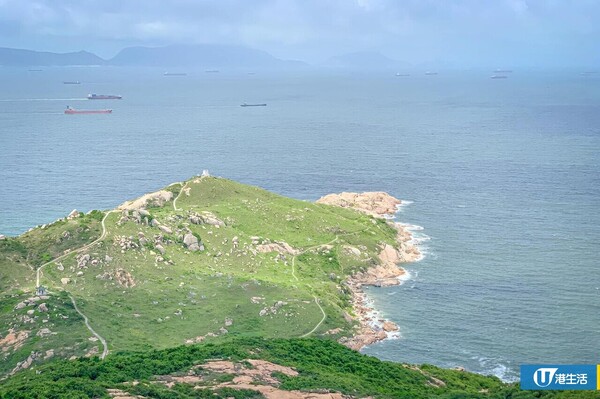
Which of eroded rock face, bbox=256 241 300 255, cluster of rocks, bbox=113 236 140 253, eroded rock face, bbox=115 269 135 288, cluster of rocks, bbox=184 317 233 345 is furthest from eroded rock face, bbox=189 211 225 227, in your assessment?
cluster of rocks, bbox=184 317 233 345

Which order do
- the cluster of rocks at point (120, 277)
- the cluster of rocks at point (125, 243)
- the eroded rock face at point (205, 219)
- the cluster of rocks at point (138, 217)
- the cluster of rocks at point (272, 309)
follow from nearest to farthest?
the cluster of rocks at point (272, 309), the cluster of rocks at point (120, 277), the cluster of rocks at point (125, 243), the cluster of rocks at point (138, 217), the eroded rock face at point (205, 219)

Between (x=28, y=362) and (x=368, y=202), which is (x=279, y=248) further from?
(x=28, y=362)

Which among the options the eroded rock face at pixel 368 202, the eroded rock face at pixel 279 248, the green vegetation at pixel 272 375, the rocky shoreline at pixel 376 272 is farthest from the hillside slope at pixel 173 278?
the eroded rock face at pixel 368 202

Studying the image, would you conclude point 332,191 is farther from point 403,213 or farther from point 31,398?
point 31,398

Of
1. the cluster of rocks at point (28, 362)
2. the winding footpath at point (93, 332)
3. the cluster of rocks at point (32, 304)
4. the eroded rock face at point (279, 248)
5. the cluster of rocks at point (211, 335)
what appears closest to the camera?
the cluster of rocks at point (28, 362)

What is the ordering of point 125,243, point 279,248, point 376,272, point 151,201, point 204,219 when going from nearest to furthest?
1. point 125,243
2. point 376,272
3. point 279,248
4. point 204,219
5. point 151,201

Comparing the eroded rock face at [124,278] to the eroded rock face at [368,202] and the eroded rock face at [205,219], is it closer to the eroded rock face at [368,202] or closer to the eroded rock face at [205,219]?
the eroded rock face at [205,219]

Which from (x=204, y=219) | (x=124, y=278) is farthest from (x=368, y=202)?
(x=124, y=278)
